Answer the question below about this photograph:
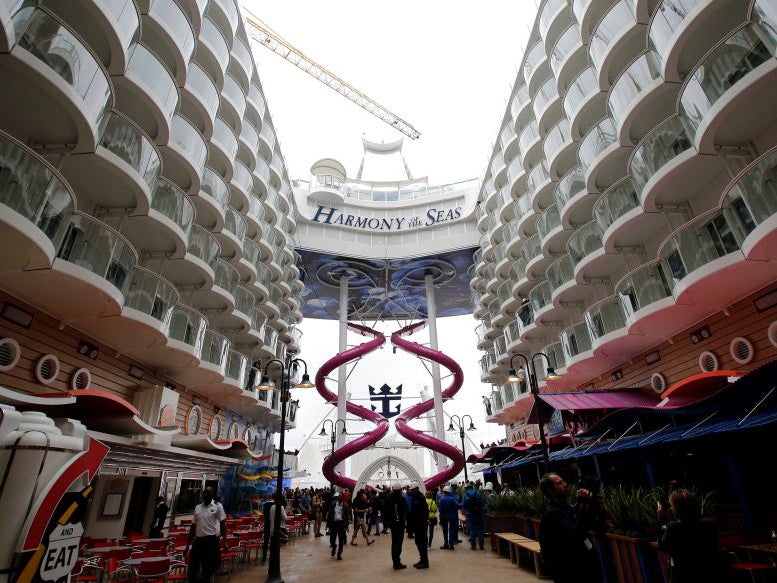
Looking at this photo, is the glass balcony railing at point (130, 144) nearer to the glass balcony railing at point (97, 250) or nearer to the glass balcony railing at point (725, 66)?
the glass balcony railing at point (97, 250)

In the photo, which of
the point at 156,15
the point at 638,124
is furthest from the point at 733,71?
the point at 156,15

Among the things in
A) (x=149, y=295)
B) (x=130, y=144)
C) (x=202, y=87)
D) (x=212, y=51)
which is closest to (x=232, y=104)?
(x=212, y=51)

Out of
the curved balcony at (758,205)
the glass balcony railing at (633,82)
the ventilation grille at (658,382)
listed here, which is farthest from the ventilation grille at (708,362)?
the glass balcony railing at (633,82)

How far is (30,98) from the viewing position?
9.58 meters

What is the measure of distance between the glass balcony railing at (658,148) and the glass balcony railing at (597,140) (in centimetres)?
273

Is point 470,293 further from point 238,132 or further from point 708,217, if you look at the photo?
point 708,217

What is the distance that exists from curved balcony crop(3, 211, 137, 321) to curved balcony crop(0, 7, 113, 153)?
2.07 m

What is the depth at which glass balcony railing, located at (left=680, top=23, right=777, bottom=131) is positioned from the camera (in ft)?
30.1

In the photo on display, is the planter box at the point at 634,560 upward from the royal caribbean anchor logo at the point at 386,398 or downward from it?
downward

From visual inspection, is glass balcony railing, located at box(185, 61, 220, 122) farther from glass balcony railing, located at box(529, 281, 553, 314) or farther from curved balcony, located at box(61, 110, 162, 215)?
glass balcony railing, located at box(529, 281, 553, 314)

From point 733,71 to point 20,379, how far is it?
57.5ft

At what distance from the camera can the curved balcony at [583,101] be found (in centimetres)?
1789

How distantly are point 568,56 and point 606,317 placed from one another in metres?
11.8

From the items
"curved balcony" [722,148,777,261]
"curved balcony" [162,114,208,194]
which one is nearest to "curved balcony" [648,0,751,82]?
"curved balcony" [722,148,777,261]
